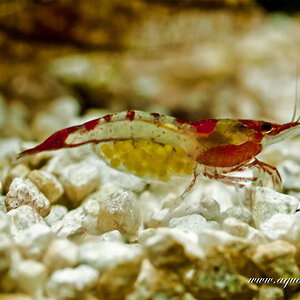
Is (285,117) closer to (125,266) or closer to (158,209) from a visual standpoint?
(158,209)

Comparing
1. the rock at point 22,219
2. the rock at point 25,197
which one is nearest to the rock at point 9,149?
the rock at point 25,197

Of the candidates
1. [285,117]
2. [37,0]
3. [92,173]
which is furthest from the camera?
[285,117]

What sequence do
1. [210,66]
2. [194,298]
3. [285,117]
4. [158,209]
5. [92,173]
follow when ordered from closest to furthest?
[194,298]
[158,209]
[92,173]
[285,117]
[210,66]

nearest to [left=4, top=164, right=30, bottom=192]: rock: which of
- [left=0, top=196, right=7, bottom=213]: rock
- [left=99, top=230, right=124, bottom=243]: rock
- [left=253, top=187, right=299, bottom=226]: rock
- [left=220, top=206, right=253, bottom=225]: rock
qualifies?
[left=0, top=196, right=7, bottom=213]: rock

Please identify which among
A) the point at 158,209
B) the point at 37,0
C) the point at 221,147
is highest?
the point at 37,0

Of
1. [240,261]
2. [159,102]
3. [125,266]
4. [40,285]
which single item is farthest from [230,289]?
[159,102]

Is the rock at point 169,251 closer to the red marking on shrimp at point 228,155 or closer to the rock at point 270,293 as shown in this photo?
the rock at point 270,293

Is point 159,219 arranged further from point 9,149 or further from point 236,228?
point 9,149
